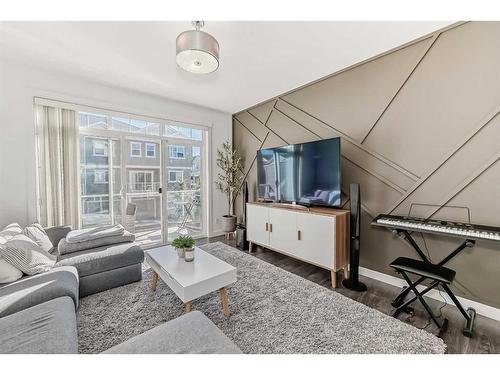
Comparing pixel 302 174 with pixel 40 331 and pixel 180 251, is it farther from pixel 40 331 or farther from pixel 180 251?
pixel 40 331

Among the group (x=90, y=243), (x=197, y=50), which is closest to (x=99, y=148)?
(x=90, y=243)

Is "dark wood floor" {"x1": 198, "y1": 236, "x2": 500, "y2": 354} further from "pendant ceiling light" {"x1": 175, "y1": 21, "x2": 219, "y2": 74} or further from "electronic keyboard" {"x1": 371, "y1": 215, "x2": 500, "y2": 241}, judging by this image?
"pendant ceiling light" {"x1": 175, "y1": 21, "x2": 219, "y2": 74}

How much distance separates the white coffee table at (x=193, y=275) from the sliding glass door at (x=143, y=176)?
1752 millimetres

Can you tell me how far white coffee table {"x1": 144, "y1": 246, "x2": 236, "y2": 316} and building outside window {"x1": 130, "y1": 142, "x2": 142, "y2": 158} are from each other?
209cm

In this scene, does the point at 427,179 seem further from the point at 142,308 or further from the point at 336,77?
the point at 142,308

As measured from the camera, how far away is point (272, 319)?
180 cm

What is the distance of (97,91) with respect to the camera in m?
3.18

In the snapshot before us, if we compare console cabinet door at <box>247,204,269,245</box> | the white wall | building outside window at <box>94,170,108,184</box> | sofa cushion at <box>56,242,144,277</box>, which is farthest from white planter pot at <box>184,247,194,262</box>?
the white wall

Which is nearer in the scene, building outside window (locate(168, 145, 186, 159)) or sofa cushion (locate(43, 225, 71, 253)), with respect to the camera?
sofa cushion (locate(43, 225, 71, 253))

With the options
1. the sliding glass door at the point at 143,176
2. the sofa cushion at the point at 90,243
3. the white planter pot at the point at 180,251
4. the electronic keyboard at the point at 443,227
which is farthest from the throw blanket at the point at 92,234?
the electronic keyboard at the point at 443,227

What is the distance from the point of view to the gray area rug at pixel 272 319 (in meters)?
1.51

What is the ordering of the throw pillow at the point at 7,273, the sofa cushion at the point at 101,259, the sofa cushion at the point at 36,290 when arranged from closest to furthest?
the sofa cushion at the point at 36,290, the throw pillow at the point at 7,273, the sofa cushion at the point at 101,259

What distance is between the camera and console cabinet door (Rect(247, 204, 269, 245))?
3286mm

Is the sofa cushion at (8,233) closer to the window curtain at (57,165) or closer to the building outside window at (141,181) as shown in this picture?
the window curtain at (57,165)
